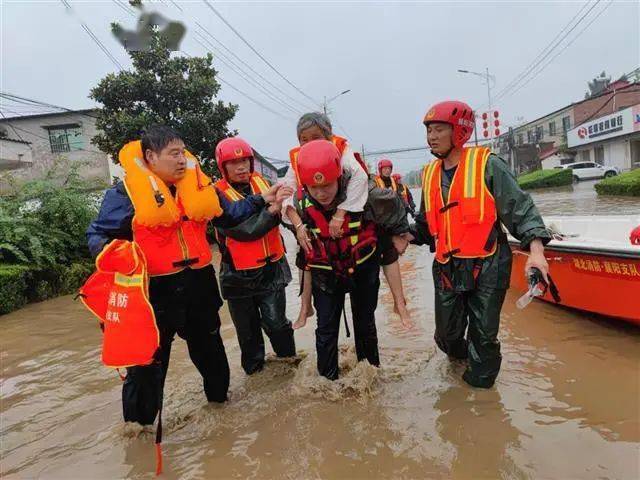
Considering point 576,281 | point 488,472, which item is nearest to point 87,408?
point 488,472

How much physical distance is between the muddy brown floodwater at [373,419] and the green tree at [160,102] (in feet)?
39.3

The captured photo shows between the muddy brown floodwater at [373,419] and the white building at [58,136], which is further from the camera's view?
the white building at [58,136]

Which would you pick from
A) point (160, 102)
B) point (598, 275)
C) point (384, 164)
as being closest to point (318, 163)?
point (598, 275)

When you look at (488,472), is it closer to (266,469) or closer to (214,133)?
(266,469)

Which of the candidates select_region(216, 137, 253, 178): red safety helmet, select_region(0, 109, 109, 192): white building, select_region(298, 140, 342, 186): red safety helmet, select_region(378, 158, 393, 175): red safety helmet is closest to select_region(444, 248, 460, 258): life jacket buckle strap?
select_region(298, 140, 342, 186): red safety helmet

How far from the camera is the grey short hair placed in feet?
10.1

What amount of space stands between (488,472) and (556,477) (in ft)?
1.02

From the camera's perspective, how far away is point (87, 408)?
147 inches

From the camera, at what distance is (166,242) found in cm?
276

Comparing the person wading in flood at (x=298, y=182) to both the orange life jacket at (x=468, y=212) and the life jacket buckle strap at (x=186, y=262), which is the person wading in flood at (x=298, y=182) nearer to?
the orange life jacket at (x=468, y=212)

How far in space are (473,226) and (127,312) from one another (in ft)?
6.58

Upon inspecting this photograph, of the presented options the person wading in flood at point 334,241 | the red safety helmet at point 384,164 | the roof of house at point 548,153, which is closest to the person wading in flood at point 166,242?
the person wading in flood at point 334,241

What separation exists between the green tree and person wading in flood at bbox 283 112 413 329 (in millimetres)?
13217

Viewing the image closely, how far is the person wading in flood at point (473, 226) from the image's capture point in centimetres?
285
